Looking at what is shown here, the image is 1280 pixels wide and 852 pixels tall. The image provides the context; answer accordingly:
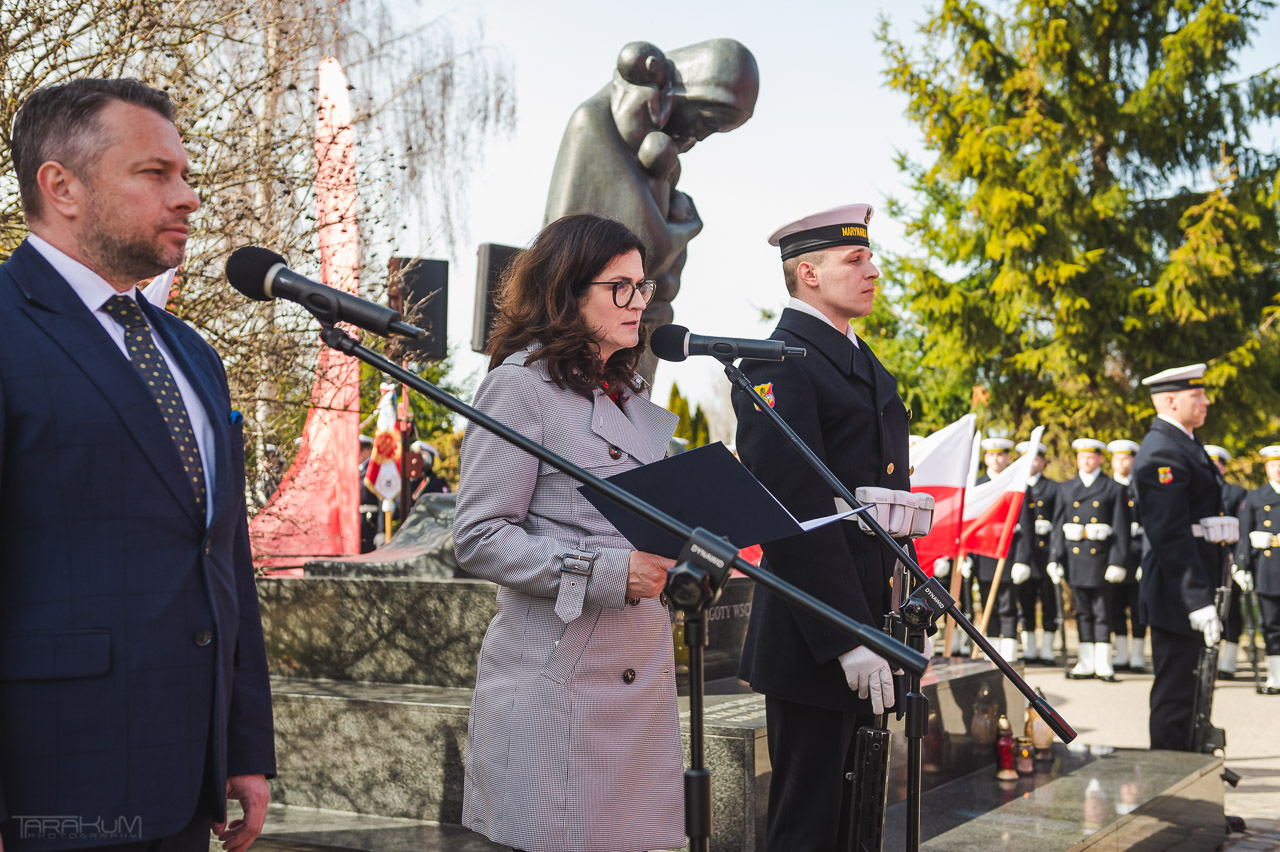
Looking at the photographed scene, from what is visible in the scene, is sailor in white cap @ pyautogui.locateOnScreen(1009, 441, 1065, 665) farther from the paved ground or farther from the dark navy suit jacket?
the dark navy suit jacket

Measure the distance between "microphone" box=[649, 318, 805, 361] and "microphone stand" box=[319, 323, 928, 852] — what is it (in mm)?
826

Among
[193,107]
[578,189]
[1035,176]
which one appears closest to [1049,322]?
[1035,176]

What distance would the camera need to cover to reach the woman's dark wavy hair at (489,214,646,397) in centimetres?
275

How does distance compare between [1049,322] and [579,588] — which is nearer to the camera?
[579,588]

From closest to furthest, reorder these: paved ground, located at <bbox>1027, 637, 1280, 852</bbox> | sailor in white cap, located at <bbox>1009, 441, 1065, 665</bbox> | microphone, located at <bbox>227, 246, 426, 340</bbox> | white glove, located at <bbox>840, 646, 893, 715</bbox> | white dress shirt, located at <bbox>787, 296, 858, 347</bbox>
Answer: microphone, located at <bbox>227, 246, 426, 340</bbox> → white glove, located at <bbox>840, 646, 893, 715</bbox> → white dress shirt, located at <bbox>787, 296, 858, 347</bbox> → paved ground, located at <bbox>1027, 637, 1280, 852</bbox> → sailor in white cap, located at <bbox>1009, 441, 1065, 665</bbox>

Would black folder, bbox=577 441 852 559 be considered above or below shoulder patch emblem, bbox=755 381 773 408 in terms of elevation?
below

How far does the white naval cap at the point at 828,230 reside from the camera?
3652mm

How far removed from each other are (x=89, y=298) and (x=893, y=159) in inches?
914

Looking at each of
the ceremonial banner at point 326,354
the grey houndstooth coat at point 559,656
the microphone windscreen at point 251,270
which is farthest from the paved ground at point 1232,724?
the microphone windscreen at point 251,270

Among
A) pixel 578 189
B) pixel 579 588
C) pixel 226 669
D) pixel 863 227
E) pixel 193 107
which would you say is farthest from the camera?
pixel 578 189

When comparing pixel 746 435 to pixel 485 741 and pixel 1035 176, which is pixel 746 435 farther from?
pixel 1035 176

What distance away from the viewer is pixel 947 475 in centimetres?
652

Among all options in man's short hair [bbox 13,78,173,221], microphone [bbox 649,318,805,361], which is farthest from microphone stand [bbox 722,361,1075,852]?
man's short hair [bbox 13,78,173,221]

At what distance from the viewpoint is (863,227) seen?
12.2 ft
